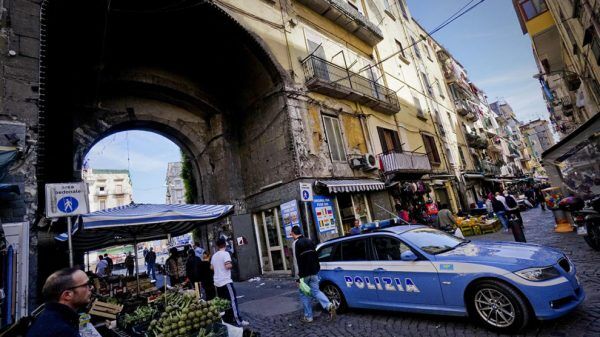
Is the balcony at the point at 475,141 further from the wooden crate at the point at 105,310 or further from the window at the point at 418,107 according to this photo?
the wooden crate at the point at 105,310

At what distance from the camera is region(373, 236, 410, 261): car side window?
5.04m

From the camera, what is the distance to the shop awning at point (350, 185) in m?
11.2

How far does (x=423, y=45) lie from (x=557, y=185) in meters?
19.6

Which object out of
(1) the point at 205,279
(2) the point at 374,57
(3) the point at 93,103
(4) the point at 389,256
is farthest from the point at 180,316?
(2) the point at 374,57

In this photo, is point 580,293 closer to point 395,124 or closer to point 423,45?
point 395,124

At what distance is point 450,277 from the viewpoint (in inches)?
169

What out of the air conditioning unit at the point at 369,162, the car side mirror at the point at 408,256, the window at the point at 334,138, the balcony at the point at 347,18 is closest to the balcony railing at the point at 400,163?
the air conditioning unit at the point at 369,162

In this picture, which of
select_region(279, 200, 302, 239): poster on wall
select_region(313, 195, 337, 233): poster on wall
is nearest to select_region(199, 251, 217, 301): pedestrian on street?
select_region(279, 200, 302, 239): poster on wall

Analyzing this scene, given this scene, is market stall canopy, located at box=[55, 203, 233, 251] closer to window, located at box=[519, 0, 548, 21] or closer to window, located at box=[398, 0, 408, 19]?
window, located at box=[519, 0, 548, 21]

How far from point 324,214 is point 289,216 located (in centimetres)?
143

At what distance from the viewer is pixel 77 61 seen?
359 inches

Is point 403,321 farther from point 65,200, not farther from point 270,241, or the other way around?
point 270,241

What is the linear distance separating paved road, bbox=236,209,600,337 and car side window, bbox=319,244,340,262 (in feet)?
3.59

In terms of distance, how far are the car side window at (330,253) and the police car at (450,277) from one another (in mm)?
21
